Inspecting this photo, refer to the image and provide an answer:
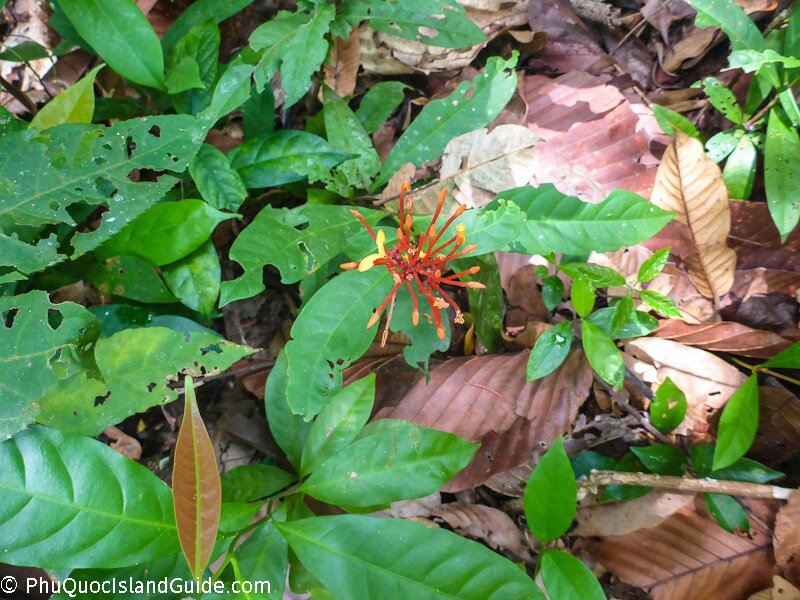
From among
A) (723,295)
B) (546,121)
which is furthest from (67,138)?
(723,295)

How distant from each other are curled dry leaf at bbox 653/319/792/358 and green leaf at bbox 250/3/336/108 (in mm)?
1374

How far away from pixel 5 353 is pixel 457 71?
5.76 ft

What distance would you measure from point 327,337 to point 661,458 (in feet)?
3.46

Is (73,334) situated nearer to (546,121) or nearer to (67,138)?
(67,138)

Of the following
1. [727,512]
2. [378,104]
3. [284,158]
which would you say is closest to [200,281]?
[284,158]

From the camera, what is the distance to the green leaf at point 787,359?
150 cm

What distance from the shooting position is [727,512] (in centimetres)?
152

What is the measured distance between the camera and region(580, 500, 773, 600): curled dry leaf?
1.55m

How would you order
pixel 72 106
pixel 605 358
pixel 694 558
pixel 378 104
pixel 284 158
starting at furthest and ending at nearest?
pixel 378 104 → pixel 284 158 → pixel 72 106 → pixel 694 558 → pixel 605 358

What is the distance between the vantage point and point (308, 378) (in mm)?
1321

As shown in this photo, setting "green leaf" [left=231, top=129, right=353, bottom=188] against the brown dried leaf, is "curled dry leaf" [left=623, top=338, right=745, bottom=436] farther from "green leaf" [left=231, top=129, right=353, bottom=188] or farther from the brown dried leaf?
"green leaf" [left=231, top=129, right=353, bottom=188]

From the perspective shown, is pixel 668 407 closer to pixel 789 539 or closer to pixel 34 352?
pixel 789 539

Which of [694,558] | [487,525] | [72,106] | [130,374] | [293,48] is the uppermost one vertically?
[72,106]

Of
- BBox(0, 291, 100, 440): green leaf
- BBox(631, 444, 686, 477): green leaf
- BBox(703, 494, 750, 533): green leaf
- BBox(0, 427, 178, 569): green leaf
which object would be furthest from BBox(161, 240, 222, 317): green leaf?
BBox(703, 494, 750, 533): green leaf
